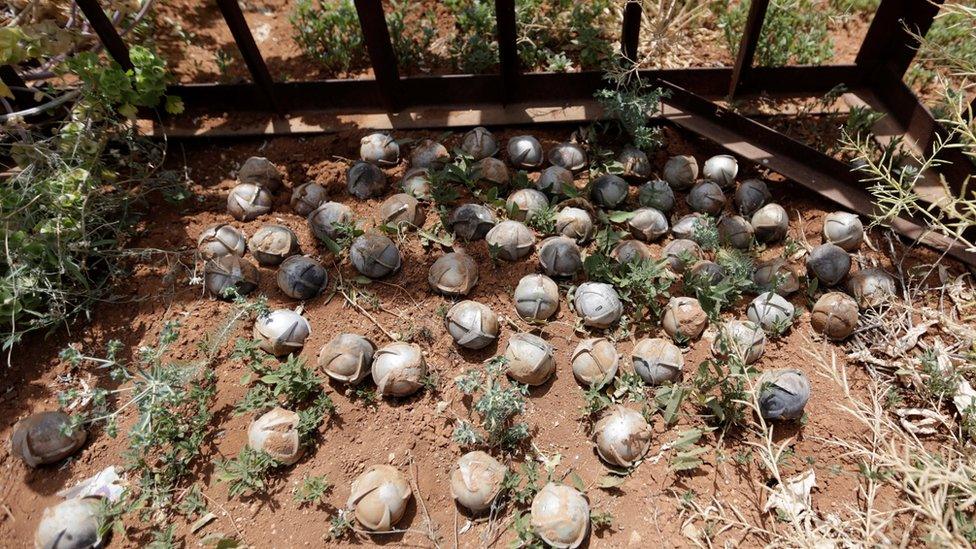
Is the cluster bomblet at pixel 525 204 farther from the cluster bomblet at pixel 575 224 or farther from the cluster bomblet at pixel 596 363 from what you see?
the cluster bomblet at pixel 596 363

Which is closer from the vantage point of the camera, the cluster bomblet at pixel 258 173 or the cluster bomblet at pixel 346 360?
the cluster bomblet at pixel 346 360

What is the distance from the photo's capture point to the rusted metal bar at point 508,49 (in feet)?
10.8

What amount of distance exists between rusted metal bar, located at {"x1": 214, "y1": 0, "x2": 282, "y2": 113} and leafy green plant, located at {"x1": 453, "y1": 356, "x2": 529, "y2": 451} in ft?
7.15

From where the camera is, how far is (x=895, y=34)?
3.45m

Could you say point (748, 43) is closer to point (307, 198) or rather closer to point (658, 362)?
point (658, 362)

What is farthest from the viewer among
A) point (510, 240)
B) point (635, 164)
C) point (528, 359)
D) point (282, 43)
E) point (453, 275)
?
point (282, 43)

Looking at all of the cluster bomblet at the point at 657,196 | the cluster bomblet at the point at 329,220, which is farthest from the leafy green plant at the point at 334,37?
the cluster bomblet at the point at 657,196

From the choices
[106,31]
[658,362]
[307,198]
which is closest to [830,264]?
[658,362]

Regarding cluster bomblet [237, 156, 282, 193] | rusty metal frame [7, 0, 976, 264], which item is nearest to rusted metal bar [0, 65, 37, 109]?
rusty metal frame [7, 0, 976, 264]

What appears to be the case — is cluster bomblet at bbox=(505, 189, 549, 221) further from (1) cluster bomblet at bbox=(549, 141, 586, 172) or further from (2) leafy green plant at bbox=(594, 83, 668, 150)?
(2) leafy green plant at bbox=(594, 83, 668, 150)

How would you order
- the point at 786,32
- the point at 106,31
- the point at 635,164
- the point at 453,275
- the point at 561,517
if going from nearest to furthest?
the point at 561,517, the point at 453,275, the point at 106,31, the point at 635,164, the point at 786,32

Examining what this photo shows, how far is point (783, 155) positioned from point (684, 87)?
0.73 m

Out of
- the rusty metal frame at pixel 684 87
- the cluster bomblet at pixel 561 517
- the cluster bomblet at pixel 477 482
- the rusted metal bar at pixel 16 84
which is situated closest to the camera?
the cluster bomblet at pixel 561 517

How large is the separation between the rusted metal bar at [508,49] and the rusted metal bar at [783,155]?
2.87ft
